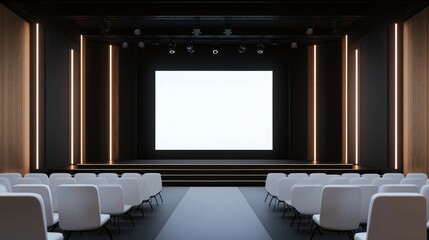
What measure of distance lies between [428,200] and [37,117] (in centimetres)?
803

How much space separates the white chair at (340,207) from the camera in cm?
399

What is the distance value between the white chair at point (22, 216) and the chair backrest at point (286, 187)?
12.4 feet

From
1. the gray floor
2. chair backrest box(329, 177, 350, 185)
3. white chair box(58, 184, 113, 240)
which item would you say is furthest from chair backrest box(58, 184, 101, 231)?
chair backrest box(329, 177, 350, 185)

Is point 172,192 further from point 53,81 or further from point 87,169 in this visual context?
point 53,81

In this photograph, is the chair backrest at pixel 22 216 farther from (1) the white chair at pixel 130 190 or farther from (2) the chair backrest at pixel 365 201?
(2) the chair backrest at pixel 365 201

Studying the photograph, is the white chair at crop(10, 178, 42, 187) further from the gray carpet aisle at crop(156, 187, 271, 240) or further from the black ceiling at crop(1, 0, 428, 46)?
the black ceiling at crop(1, 0, 428, 46)

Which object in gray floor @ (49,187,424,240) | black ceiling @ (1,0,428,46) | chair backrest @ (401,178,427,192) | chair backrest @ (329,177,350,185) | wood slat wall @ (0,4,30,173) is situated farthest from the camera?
black ceiling @ (1,0,428,46)

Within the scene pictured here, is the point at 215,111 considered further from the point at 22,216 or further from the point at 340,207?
the point at 22,216

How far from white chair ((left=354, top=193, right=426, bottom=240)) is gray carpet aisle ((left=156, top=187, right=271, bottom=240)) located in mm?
2076

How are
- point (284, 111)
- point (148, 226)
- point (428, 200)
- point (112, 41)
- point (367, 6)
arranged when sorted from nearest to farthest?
1. point (428, 200)
2. point (148, 226)
3. point (367, 6)
4. point (112, 41)
5. point (284, 111)

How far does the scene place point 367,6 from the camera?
9.68m

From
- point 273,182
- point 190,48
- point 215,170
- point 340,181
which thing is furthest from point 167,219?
point 190,48

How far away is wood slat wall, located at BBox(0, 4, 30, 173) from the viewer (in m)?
8.41

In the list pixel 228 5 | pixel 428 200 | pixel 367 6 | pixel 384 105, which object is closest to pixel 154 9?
pixel 228 5
